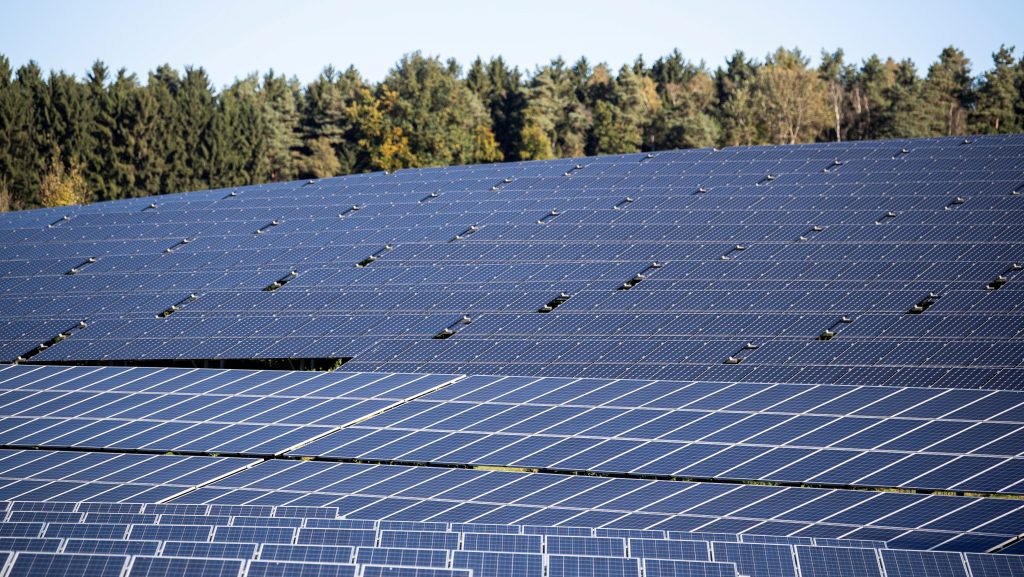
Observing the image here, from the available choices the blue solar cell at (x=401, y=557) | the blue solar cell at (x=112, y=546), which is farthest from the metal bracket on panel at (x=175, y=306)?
the blue solar cell at (x=401, y=557)

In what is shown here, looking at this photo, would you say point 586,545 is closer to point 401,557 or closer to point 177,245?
point 401,557

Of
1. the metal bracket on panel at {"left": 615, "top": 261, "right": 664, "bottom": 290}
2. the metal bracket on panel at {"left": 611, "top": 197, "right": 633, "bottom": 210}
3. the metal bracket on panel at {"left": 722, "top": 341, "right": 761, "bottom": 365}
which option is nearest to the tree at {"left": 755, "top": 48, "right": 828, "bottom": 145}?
the metal bracket on panel at {"left": 611, "top": 197, "right": 633, "bottom": 210}

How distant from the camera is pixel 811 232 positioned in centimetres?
4559

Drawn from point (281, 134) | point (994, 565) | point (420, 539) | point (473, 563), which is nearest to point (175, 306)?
point (420, 539)

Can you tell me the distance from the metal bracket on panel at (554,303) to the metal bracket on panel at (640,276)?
198cm

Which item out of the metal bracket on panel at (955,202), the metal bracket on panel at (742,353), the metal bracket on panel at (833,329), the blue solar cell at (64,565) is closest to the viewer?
the blue solar cell at (64,565)

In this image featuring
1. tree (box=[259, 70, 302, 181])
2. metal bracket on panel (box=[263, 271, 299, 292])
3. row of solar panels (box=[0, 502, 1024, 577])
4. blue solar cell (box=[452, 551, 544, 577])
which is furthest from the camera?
tree (box=[259, 70, 302, 181])

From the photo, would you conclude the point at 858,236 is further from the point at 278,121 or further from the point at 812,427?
the point at 278,121

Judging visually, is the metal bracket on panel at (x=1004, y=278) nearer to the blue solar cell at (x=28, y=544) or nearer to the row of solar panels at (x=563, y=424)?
the row of solar panels at (x=563, y=424)

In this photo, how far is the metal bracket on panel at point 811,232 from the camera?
148 ft

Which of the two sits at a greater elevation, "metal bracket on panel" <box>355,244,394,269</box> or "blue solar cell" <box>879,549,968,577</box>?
Result: "metal bracket on panel" <box>355,244,394,269</box>

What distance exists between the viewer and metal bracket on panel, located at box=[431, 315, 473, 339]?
4100 centimetres

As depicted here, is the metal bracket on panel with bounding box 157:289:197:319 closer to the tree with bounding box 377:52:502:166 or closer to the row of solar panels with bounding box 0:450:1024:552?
the row of solar panels with bounding box 0:450:1024:552

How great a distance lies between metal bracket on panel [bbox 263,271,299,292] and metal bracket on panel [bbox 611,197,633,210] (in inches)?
527
